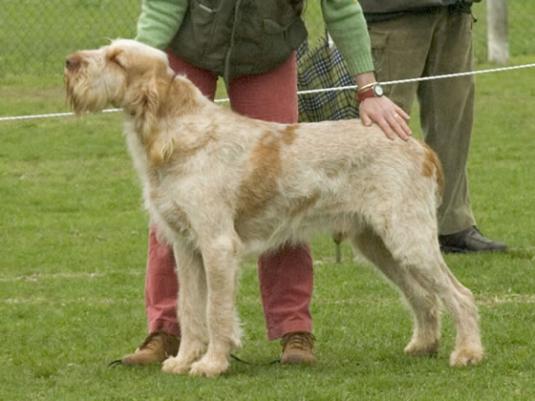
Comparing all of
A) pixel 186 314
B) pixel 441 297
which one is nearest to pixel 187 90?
pixel 186 314

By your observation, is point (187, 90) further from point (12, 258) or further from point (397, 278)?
point (12, 258)

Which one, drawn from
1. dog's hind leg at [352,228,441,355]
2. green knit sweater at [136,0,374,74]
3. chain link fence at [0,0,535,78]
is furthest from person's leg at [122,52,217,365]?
chain link fence at [0,0,535,78]

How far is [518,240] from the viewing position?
10.4m

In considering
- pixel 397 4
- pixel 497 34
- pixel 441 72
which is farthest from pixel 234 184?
pixel 497 34

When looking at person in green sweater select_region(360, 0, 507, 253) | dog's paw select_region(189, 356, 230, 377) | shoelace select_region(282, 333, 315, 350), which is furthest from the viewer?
person in green sweater select_region(360, 0, 507, 253)

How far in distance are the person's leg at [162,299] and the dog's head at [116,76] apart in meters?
0.48

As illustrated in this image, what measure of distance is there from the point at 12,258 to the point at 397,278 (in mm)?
3819

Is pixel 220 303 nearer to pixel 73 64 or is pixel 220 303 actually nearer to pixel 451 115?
pixel 73 64

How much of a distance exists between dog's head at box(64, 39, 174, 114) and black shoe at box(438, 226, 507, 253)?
3.85 metres

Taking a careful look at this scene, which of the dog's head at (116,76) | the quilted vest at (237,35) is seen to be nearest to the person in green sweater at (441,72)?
the quilted vest at (237,35)

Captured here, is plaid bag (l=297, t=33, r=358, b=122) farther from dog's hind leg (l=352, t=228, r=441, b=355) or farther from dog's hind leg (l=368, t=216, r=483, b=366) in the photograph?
dog's hind leg (l=368, t=216, r=483, b=366)

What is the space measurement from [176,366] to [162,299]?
1.47 feet

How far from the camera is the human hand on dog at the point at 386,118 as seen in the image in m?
6.66

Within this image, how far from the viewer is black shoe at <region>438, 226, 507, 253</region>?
9.88 m
